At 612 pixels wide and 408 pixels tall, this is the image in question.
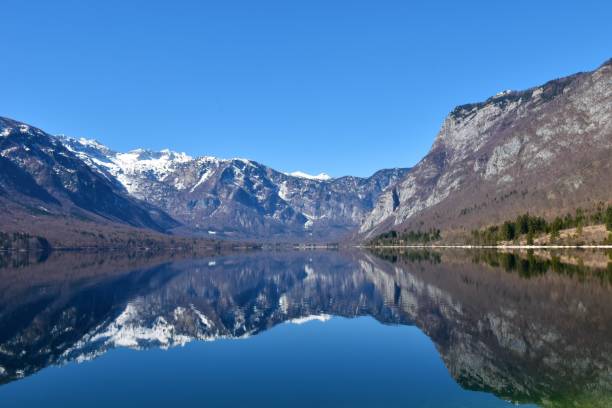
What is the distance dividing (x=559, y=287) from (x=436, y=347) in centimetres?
3575

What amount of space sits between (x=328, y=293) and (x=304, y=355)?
1990 inches

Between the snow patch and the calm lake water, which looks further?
the snow patch

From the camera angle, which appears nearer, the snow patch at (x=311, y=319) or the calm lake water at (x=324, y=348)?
the calm lake water at (x=324, y=348)

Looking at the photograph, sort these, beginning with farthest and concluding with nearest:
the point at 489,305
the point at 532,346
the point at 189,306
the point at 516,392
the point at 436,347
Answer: the point at 189,306, the point at 489,305, the point at 436,347, the point at 532,346, the point at 516,392

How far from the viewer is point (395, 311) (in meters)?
64.0

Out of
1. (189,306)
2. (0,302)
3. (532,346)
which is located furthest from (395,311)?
(0,302)

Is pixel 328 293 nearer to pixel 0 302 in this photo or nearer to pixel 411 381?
pixel 0 302

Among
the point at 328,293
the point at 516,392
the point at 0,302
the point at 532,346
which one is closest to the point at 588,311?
the point at 532,346

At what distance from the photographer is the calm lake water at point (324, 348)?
95.3 feet

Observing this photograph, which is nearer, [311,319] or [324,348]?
[324,348]

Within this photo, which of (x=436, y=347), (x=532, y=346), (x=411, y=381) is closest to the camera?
(x=411, y=381)

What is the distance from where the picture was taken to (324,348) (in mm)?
44438

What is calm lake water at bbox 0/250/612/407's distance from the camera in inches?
1144

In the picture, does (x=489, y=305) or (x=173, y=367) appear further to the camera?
(x=489, y=305)
